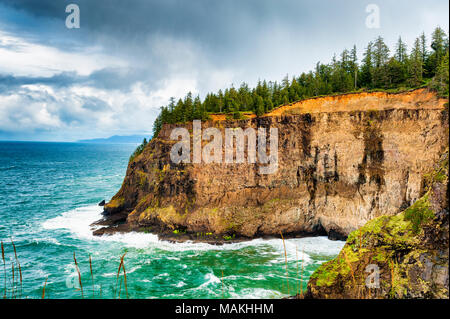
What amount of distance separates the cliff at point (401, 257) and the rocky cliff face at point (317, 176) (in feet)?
74.1

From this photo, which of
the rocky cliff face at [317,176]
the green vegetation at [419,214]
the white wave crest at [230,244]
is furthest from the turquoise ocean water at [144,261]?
the green vegetation at [419,214]

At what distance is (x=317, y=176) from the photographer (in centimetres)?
3359

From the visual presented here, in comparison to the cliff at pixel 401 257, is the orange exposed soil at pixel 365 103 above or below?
above

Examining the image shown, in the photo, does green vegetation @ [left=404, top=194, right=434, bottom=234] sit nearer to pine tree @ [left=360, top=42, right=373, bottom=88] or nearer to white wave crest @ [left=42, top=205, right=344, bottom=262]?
white wave crest @ [left=42, top=205, right=344, bottom=262]

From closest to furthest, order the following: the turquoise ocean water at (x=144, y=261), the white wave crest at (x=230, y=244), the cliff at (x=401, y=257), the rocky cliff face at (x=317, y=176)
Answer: the cliff at (x=401, y=257) → the turquoise ocean water at (x=144, y=261) → the rocky cliff face at (x=317, y=176) → the white wave crest at (x=230, y=244)

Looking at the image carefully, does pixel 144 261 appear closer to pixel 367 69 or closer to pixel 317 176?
pixel 317 176

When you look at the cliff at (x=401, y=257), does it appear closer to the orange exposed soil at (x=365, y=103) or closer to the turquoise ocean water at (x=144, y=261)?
the turquoise ocean water at (x=144, y=261)

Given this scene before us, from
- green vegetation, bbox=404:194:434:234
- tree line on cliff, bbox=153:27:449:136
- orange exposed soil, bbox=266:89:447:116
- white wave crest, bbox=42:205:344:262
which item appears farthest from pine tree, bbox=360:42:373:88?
green vegetation, bbox=404:194:434:234

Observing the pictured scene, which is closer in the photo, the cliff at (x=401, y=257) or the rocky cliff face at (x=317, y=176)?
the cliff at (x=401, y=257)

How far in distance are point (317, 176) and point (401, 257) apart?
24834 millimetres

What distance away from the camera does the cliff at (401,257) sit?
8.29 meters

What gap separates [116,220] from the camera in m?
40.1

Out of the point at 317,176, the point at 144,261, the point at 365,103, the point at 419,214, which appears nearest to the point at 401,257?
the point at 419,214
